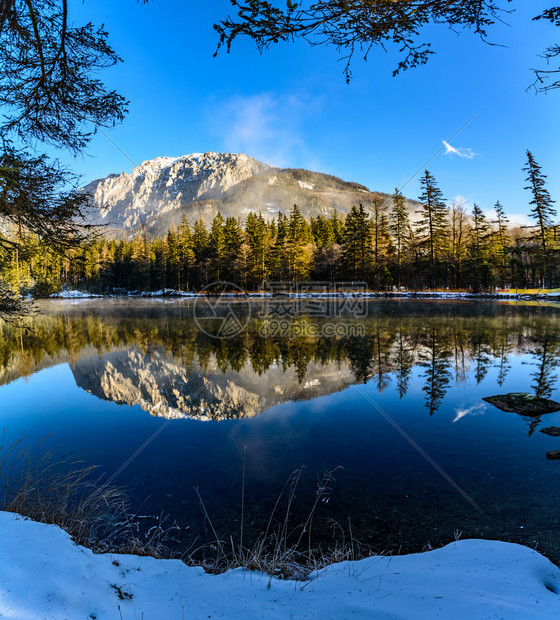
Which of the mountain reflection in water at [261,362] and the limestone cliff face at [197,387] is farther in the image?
the mountain reflection in water at [261,362]

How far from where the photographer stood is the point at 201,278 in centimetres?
7181

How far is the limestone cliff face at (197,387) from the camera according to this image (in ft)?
29.1

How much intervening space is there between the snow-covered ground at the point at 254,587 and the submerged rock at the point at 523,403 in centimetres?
581

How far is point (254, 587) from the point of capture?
2758mm

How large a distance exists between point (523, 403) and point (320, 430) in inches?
206

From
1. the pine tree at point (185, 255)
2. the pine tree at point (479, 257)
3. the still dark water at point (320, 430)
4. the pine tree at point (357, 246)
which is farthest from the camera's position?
the pine tree at point (185, 255)

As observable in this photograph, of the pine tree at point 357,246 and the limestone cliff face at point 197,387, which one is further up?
the pine tree at point 357,246

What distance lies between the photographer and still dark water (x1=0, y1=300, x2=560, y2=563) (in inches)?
174

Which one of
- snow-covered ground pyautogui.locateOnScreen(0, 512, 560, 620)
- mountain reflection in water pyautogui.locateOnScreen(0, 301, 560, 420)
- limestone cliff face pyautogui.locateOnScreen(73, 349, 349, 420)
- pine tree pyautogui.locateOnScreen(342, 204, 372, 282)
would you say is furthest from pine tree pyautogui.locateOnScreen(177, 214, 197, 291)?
snow-covered ground pyautogui.locateOnScreen(0, 512, 560, 620)

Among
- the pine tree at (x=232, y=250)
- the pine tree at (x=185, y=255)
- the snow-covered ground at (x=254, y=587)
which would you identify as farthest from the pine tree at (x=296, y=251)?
the snow-covered ground at (x=254, y=587)

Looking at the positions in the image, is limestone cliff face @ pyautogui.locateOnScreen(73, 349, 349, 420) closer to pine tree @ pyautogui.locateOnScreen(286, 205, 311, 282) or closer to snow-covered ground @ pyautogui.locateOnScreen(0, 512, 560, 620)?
snow-covered ground @ pyautogui.locateOnScreen(0, 512, 560, 620)

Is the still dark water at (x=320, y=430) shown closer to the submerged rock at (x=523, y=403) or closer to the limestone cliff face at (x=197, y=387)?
the limestone cliff face at (x=197, y=387)

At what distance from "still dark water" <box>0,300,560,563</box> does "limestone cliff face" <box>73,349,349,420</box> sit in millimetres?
66

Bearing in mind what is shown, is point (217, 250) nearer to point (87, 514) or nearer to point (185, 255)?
point (185, 255)
